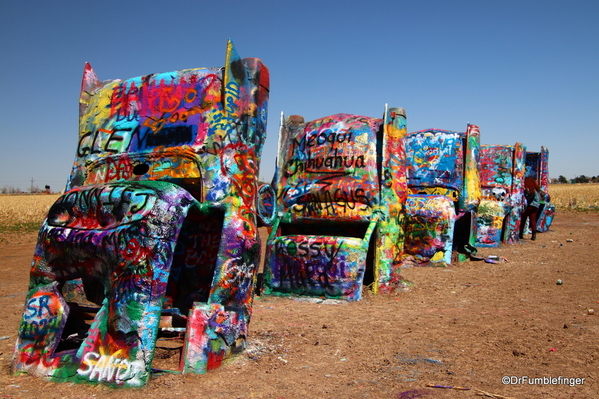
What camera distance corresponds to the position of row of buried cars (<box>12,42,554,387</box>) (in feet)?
13.1

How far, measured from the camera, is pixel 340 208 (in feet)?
26.5

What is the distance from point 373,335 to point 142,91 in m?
3.54

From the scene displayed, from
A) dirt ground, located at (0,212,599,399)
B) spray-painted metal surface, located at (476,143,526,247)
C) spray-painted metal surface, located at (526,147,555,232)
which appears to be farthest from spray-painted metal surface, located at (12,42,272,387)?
spray-painted metal surface, located at (526,147,555,232)

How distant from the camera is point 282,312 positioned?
6.82m

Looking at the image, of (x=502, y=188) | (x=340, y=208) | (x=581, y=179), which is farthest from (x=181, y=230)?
(x=581, y=179)

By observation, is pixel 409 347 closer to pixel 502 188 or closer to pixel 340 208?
pixel 340 208

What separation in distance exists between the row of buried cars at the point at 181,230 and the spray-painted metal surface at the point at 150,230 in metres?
0.01

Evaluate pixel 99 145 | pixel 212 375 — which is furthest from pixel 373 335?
pixel 99 145

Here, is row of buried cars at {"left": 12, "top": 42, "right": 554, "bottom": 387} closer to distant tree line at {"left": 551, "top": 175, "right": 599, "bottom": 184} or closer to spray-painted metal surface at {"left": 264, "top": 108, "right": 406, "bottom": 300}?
spray-painted metal surface at {"left": 264, "top": 108, "right": 406, "bottom": 300}

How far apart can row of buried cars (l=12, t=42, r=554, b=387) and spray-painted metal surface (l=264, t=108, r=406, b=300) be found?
0.8 inches

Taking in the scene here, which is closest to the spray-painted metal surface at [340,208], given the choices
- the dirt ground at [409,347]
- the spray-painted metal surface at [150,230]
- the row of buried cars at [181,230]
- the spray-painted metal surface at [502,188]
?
the row of buried cars at [181,230]

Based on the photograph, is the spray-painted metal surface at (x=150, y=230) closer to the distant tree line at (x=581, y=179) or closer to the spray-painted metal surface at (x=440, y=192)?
the spray-painted metal surface at (x=440, y=192)

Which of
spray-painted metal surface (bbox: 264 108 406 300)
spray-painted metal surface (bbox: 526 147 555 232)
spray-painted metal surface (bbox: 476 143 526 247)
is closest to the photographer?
spray-painted metal surface (bbox: 264 108 406 300)

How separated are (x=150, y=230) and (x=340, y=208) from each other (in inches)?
176
